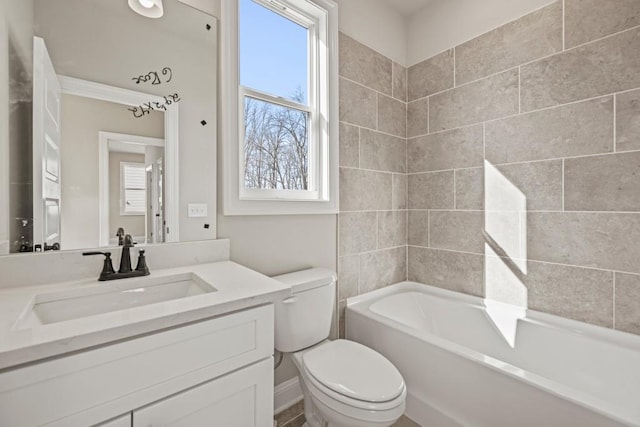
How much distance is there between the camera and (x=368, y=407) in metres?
1.10

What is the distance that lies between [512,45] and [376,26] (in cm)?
93

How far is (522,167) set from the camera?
1810 millimetres

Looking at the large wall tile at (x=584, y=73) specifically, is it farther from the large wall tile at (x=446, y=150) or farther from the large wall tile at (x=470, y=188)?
the large wall tile at (x=470, y=188)

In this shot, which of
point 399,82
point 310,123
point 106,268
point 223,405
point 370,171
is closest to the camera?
point 223,405

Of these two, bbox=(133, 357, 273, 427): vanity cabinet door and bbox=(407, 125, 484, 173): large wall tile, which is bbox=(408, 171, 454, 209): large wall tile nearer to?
bbox=(407, 125, 484, 173): large wall tile

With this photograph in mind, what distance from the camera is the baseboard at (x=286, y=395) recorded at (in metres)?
1.67

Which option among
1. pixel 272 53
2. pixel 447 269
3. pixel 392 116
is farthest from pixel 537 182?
pixel 272 53

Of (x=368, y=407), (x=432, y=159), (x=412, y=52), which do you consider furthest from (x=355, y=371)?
(x=412, y=52)

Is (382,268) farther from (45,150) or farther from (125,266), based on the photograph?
(45,150)

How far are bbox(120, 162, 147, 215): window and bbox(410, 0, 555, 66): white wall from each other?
86.6 inches

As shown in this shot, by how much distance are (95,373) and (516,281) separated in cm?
213

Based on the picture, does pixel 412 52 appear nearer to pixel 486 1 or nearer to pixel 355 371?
pixel 486 1

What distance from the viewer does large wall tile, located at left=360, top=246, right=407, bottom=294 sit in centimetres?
216

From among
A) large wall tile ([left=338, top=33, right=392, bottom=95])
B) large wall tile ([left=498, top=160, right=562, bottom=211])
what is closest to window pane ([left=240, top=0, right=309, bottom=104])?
large wall tile ([left=338, top=33, right=392, bottom=95])
